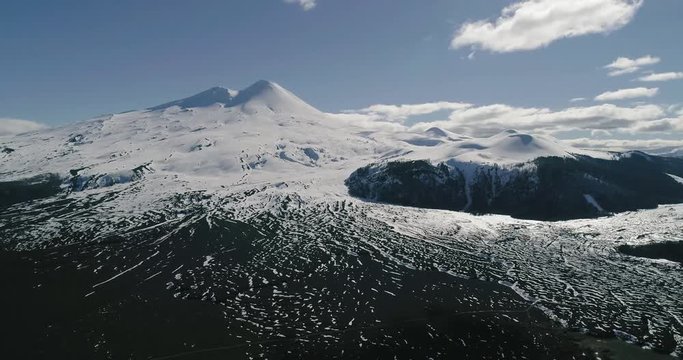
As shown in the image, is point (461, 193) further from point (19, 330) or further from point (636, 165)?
point (19, 330)

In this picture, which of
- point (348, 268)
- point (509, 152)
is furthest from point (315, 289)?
point (509, 152)

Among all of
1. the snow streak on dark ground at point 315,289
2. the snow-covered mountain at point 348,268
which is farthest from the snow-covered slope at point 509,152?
the snow streak on dark ground at point 315,289

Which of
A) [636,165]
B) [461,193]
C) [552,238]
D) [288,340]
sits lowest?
[288,340]

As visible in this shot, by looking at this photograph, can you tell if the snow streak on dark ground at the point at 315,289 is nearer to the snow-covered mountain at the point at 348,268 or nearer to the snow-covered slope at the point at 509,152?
the snow-covered mountain at the point at 348,268

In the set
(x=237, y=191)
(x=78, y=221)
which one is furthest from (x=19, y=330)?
(x=237, y=191)

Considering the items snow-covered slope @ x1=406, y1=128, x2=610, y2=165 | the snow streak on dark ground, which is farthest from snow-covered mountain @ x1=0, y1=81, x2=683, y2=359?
snow-covered slope @ x1=406, y1=128, x2=610, y2=165

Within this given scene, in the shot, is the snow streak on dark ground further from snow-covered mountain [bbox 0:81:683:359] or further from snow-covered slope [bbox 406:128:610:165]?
snow-covered slope [bbox 406:128:610:165]
